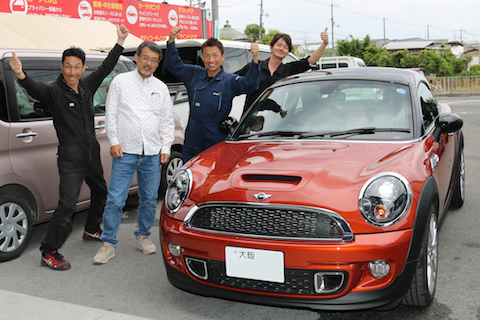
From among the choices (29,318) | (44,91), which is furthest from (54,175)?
(29,318)

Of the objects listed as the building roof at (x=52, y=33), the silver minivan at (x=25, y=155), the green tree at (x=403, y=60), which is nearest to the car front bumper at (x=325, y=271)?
the silver minivan at (x=25, y=155)

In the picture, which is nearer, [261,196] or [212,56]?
[261,196]

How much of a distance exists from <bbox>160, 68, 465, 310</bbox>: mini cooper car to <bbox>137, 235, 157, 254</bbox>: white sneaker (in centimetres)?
122

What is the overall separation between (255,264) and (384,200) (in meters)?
0.78

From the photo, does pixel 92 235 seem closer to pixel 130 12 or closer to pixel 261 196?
pixel 261 196

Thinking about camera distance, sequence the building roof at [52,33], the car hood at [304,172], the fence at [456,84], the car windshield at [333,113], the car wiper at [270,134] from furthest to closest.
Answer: the fence at [456,84], the building roof at [52,33], the car wiper at [270,134], the car windshield at [333,113], the car hood at [304,172]

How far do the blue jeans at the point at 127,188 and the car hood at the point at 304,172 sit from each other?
92 cm

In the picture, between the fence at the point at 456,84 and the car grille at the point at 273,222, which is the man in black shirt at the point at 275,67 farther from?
the fence at the point at 456,84

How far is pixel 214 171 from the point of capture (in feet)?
10.5

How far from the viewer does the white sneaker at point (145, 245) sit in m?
4.37

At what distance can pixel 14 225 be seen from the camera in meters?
4.22

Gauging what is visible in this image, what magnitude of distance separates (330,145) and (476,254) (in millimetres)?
1738

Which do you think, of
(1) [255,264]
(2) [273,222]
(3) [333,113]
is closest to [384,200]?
(2) [273,222]

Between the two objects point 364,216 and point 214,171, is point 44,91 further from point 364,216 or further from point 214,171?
point 364,216
